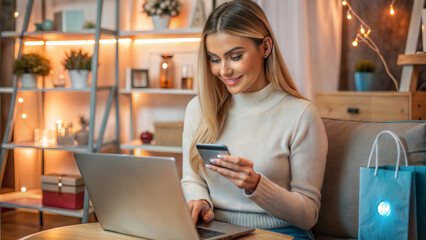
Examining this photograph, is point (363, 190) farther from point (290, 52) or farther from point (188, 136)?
point (290, 52)

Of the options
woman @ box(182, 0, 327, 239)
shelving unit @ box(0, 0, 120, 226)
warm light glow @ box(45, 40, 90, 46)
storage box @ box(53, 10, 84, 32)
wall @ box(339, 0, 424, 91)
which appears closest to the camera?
woman @ box(182, 0, 327, 239)

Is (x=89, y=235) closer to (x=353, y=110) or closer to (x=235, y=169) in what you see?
(x=235, y=169)

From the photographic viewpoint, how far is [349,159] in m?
1.66

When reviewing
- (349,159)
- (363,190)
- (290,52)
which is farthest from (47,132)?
(363,190)

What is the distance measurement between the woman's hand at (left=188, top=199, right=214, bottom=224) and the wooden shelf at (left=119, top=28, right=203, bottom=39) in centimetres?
178

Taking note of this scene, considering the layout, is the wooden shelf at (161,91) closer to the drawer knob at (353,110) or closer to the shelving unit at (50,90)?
the shelving unit at (50,90)

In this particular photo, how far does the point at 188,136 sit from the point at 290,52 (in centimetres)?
113

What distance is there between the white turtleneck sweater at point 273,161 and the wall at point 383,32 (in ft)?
5.79

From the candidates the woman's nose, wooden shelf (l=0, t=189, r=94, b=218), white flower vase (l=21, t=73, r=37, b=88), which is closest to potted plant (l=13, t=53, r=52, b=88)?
white flower vase (l=21, t=73, r=37, b=88)

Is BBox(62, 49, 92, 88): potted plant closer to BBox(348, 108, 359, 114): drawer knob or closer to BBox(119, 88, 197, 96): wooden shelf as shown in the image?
BBox(119, 88, 197, 96): wooden shelf

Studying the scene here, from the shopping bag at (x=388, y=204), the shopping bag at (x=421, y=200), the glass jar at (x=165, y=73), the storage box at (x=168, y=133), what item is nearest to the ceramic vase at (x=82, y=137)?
the storage box at (x=168, y=133)

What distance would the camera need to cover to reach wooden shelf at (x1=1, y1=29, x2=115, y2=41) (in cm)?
337

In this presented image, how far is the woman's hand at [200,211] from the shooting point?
145 cm

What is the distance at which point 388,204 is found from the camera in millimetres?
1294
